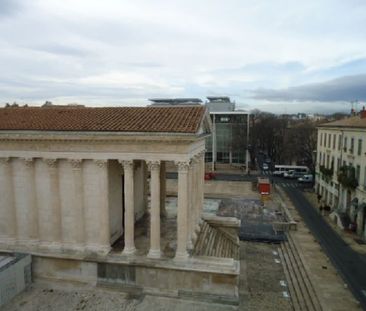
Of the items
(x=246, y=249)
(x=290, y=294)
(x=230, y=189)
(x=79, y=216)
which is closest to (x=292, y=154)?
(x=230, y=189)

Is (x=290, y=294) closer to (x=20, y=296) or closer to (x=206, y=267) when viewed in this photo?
(x=206, y=267)

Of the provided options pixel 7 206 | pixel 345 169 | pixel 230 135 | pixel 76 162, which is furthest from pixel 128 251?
pixel 230 135

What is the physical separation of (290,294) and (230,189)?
30.7 m

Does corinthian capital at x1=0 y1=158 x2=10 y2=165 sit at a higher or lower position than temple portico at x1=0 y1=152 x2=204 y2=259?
higher

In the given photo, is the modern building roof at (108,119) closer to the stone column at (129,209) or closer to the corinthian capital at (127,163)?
the corinthian capital at (127,163)

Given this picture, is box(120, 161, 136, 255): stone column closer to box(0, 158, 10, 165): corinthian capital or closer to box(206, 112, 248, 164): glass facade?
box(0, 158, 10, 165): corinthian capital

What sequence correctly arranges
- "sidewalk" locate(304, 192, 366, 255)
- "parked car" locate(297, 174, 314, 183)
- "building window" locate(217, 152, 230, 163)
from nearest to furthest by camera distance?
"sidewalk" locate(304, 192, 366, 255) < "parked car" locate(297, 174, 314, 183) < "building window" locate(217, 152, 230, 163)

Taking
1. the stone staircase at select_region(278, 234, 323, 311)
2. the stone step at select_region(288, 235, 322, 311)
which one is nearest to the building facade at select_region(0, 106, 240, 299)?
the stone staircase at select_region(278, 234, 323, 311)

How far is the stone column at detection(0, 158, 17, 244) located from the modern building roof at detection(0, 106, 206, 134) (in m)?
2.41

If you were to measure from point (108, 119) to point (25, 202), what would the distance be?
6.96m

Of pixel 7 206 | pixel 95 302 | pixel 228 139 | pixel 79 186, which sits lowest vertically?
pixel 95 302

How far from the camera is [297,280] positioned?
70.3 feet

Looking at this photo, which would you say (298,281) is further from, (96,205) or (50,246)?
(50,246)

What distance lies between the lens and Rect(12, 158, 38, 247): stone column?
19.7 metres
